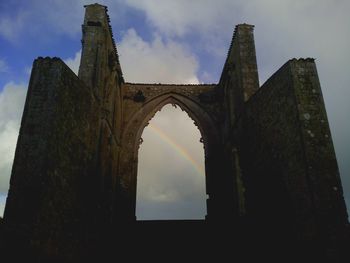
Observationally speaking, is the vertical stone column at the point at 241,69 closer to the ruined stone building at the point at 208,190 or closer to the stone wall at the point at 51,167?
the ruined stone building at the point at 208,190

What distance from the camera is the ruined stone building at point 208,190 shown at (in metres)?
5.97

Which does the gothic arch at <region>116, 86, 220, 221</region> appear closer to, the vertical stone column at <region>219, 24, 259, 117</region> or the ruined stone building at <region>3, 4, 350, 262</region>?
the ruined stone building at <region>3, 4, 350, 262</region>

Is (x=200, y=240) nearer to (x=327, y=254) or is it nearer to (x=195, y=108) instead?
(x=327, y=254)

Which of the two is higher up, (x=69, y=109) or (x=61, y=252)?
(x=69, y=109)

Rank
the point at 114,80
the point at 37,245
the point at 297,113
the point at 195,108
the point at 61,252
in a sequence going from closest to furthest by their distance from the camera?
the point at 37,245 → the point at 61,252 → the point at 297,113 → the point at 114,80 → the point at 195,108

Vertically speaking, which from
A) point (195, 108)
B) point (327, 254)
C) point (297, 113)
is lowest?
point (327, 254)

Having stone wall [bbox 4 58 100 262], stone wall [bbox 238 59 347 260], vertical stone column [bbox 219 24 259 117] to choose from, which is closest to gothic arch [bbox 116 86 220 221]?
vertical stone column [bbox 219 24 259 117]

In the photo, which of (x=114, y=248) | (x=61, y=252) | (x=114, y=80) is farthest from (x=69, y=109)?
(x=114, y=80)

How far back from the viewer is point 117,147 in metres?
13.0

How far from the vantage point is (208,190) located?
13047mm

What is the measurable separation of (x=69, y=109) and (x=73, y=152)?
975mm

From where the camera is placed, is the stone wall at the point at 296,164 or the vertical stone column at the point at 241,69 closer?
the stone wall at the point at 296,164

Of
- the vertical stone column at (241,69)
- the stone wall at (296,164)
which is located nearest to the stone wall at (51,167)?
the stone wall at (296,164)

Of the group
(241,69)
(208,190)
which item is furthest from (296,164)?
(208,190)
